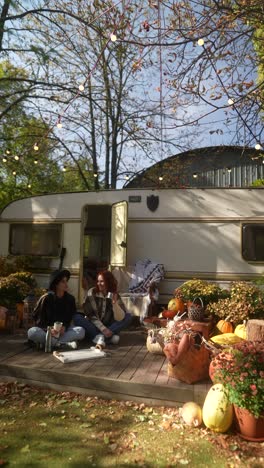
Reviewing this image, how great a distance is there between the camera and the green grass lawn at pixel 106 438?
9.53 ft

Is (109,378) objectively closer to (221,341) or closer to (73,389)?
(73,389)

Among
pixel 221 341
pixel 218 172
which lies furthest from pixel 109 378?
pixel 218 172

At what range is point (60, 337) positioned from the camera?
5250 millimetres

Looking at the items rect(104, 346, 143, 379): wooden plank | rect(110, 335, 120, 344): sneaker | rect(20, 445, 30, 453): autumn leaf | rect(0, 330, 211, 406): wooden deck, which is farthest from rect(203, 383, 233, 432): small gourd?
rect(110, 335, 120, 344): sneaker

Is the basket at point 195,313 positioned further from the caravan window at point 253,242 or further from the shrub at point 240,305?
the caravan window at point 253,242

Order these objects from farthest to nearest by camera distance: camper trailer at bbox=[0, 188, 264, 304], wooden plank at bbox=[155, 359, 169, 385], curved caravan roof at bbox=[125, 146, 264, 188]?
curved caravan roof at bbox=[125, 146, 264, 188], camper trailer at bbox=[0, 188, 264, 304], wooden plank at bbox=[155, 359, 169, 385]

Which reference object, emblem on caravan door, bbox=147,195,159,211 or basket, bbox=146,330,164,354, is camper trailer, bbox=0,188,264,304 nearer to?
emblem on caravan door, bbox=147,195,159,211

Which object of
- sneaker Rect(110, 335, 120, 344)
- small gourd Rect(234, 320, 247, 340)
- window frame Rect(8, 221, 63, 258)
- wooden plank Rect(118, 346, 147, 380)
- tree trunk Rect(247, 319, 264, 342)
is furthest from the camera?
window frame Rect(8, 221, 63, 258)

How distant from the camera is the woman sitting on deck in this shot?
5117 millimetres

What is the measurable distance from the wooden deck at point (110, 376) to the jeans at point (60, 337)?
0.61 ft

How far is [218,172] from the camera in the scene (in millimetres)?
16156

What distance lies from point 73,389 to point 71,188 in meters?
15.2

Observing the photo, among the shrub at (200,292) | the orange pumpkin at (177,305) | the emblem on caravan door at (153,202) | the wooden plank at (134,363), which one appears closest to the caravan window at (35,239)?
the emblem on caravan door at (153,202)

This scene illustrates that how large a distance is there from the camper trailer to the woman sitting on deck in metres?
2.20
